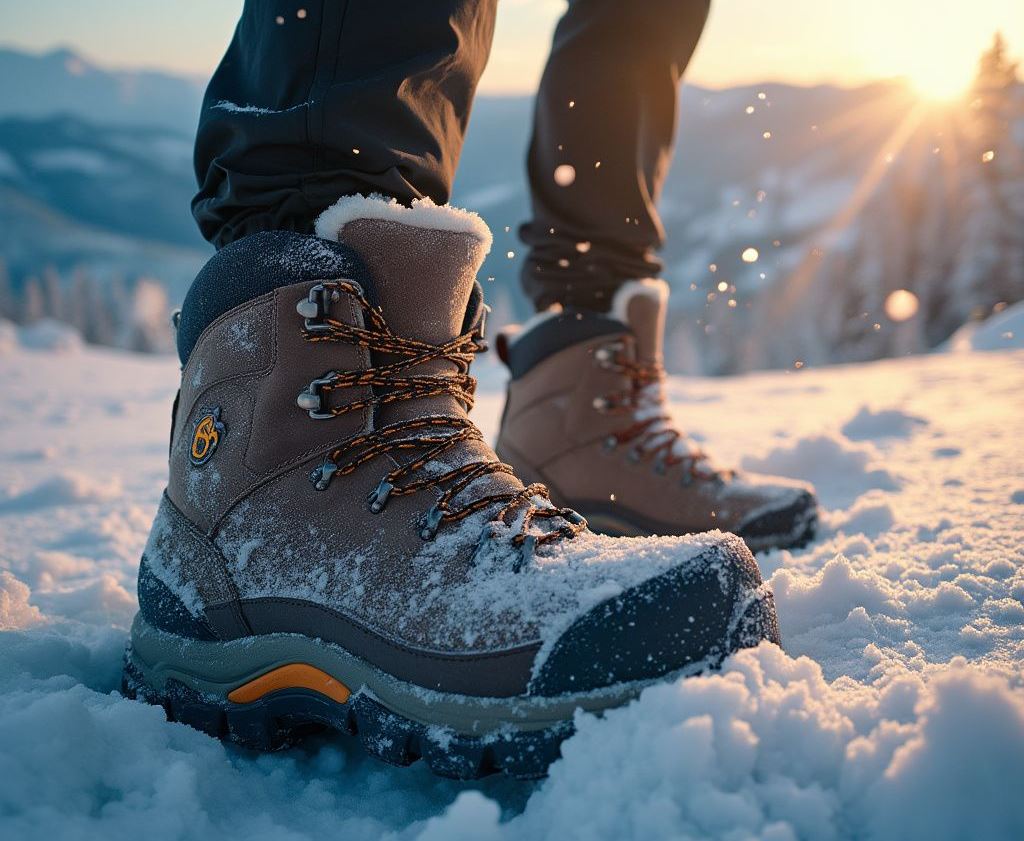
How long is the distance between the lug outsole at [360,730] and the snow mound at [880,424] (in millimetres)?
2457

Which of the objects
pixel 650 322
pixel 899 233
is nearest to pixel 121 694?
pixel 650 322

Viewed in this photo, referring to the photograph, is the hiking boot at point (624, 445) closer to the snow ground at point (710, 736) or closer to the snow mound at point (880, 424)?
the snow ground at point (710, 736)

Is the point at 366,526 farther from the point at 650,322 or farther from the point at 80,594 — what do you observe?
the point at 650,322

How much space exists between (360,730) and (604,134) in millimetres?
1409

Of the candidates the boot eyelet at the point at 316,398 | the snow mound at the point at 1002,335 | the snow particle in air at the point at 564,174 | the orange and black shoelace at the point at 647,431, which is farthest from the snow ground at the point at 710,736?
the snow mound at the point at 1002,335

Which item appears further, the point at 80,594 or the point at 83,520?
the point at 83,520

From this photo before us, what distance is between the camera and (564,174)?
181 centimetres

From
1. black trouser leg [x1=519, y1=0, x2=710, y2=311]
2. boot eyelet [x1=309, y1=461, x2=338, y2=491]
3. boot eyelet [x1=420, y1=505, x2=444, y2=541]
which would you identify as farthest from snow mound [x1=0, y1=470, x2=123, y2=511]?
boot eyelet [x1=420, y1=505, x2=444, y2=541]

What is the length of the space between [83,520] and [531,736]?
1.73m

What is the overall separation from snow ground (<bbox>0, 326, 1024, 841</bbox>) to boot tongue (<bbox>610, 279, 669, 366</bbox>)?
52 cm

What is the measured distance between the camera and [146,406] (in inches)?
176

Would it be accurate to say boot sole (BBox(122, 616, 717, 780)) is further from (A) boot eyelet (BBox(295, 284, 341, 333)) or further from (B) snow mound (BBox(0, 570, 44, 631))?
(A) boot eyelet (BBox(295, 284, 341, 333))

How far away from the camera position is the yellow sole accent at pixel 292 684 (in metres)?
0.93

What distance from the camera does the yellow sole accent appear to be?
36.6 inches
